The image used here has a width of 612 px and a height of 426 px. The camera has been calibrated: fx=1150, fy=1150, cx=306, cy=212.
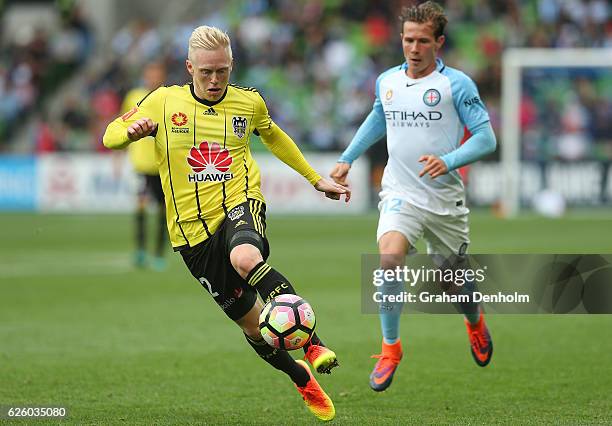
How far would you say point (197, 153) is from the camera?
640 cm

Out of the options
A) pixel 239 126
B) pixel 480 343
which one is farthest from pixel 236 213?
pixel 480 343

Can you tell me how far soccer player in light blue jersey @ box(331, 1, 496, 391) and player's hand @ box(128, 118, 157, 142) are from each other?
1.70m

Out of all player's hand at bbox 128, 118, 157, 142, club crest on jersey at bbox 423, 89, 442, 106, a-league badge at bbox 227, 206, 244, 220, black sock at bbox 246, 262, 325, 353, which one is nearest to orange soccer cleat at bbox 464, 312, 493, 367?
club crest on jersey at bbox 423, 89, 442, 106

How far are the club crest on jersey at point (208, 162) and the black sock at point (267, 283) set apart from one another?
67 centimetres

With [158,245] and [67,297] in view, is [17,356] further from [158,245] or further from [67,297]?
[158,245]

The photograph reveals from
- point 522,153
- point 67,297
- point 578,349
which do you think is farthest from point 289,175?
point 578,349

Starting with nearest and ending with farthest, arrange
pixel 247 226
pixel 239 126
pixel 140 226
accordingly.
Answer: pixel 247 226 < pixel 239 126 < pixel 140 226

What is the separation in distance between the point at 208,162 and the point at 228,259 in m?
0.55

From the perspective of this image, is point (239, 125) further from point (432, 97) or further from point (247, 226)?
point (432, 97)

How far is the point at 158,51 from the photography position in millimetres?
28812

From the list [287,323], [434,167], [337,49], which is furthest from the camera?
[337,49]

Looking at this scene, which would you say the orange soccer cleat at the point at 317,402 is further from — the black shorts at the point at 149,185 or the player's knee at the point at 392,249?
the black shorts at the point at 149,185

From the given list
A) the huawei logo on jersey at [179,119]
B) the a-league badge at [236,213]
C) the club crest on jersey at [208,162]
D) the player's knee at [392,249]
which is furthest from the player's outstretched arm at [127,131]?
the player's knee at [392,249]

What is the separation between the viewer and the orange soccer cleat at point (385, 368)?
7141mm
